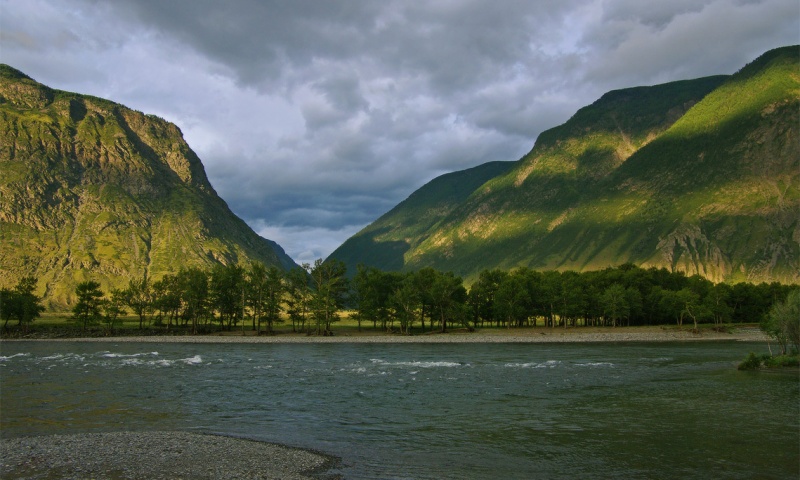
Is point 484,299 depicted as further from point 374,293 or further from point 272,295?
point 272,295

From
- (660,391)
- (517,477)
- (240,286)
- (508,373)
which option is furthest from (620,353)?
(240,286)

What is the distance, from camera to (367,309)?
5054 inches

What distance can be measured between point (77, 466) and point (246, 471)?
6.54m

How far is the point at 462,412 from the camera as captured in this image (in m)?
33.4

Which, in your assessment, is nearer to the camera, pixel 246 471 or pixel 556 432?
pixel 246 471

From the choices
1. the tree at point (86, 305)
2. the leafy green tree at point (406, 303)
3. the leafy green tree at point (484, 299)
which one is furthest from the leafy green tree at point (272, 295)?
the leafy green tree at point (484, 299)

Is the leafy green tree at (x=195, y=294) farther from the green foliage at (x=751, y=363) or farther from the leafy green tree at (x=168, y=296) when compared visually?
the green foliage at (x=751, y=363)

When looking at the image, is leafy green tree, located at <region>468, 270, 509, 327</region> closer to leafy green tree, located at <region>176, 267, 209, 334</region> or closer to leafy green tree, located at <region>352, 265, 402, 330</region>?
leafy green tree, located at <region>352, 265, 402, 330</region>

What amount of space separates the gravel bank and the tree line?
316ft

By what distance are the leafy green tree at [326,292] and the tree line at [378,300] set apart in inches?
9.0

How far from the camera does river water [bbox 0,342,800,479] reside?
22.8m

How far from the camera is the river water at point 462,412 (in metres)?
22.8

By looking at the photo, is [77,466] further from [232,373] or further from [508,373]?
[508,373]

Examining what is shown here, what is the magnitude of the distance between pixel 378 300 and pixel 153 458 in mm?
110949
